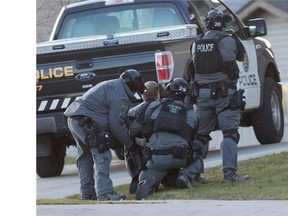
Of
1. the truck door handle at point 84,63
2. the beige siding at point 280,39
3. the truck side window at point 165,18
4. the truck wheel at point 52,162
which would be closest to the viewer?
the truck door handle at point 84,63

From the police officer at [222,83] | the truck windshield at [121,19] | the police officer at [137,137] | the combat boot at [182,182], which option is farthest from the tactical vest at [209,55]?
the truck windshield at [121,19]

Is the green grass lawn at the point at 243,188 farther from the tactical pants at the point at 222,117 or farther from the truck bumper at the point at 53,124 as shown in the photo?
the truck bumper at the point at 53,124

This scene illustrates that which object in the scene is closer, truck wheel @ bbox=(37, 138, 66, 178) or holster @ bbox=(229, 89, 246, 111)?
holster @ bbox=(229, 89, 246, 111)

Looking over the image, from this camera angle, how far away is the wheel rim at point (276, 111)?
48.5 ft

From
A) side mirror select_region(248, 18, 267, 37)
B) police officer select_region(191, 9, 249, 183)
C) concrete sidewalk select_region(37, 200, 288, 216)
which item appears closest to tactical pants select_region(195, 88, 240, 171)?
police officer select_region(191, 9, 249, 183)

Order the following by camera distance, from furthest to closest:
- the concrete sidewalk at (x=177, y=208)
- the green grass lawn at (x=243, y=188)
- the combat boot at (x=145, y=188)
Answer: the combat boot at (x=145, y=188) → the green grass lawn at (x=243, y=188) → the concrete sidewalk at (x=177, y=208)

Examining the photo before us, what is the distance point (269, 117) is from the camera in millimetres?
14484

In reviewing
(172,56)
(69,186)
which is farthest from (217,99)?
(69,186)

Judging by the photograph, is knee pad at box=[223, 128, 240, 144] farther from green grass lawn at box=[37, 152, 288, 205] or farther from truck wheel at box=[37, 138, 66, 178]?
truck wheel at box=[37, 138, 66, 178]

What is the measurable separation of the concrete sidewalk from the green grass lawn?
1.09ft

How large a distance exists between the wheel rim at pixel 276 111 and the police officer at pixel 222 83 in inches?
135

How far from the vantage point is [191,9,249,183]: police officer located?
1128 centimetres

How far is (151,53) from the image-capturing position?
42.0 ft

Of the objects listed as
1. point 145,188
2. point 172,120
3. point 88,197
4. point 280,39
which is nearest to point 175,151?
point 172,120
